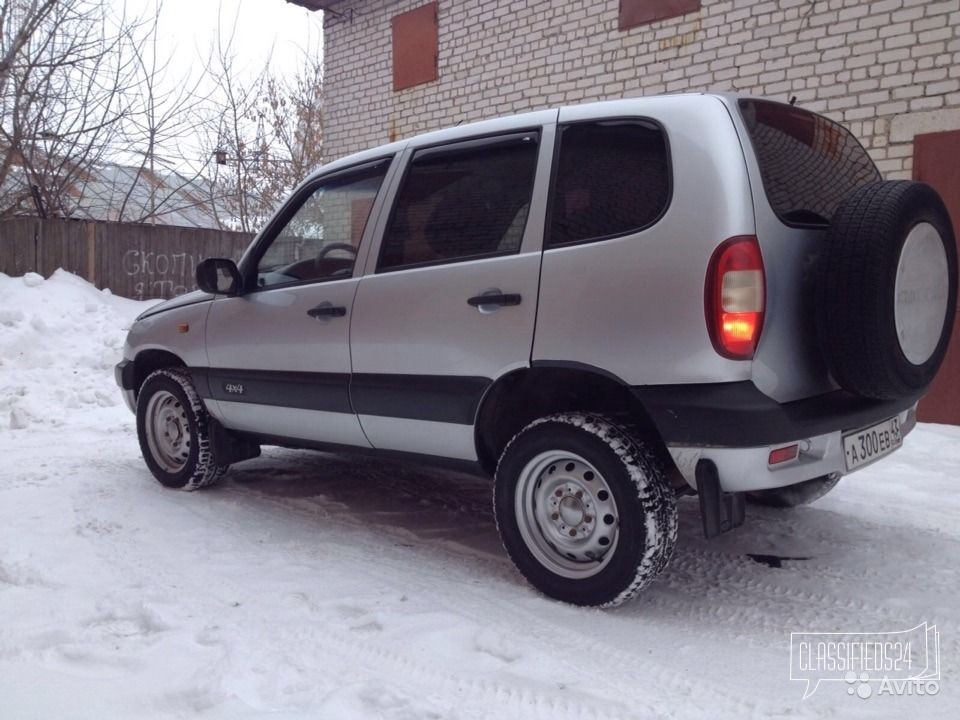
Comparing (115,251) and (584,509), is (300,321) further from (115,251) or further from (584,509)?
(115,251)

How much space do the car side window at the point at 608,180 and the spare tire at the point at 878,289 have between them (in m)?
0.67

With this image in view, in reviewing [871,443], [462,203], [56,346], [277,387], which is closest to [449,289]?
[462,203]

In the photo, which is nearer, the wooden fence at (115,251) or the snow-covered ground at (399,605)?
the snow-covered ground at (399,605)

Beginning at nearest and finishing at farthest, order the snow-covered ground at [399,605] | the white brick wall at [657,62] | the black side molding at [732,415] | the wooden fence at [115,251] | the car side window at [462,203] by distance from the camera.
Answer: the snow-covered ground at [399,605] < the black side molding at [732,415] < the car side window at [462,203] < the white brick wall at [657,62] < the wooden fence at [115,251]

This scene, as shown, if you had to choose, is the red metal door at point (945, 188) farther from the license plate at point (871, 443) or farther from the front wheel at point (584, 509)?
the front wheel at point (584, 509)

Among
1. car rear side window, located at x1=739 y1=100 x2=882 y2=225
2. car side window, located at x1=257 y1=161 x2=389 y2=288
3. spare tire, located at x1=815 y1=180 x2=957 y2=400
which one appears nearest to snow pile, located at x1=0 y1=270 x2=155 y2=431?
car side window, located at x1=257 y1=161 x2=389 y2=288

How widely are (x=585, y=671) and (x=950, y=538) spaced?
2442 mm

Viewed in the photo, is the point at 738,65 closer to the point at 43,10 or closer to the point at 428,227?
the point at 428,227

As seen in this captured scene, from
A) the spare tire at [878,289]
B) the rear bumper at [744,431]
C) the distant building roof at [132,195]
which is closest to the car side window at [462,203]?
the rear bumper at [744,431]

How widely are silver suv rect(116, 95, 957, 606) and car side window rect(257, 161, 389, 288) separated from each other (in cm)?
2

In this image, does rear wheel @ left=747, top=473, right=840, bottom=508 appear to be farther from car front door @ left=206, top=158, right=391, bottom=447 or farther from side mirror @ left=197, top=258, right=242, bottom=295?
side mirror @ left=197, top=258, right=242, bottom=295

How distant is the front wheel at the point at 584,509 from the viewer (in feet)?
9.75

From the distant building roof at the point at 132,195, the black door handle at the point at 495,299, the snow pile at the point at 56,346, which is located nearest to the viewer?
the black door handle at the point at 495,299

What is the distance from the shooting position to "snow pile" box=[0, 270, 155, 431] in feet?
25.8
